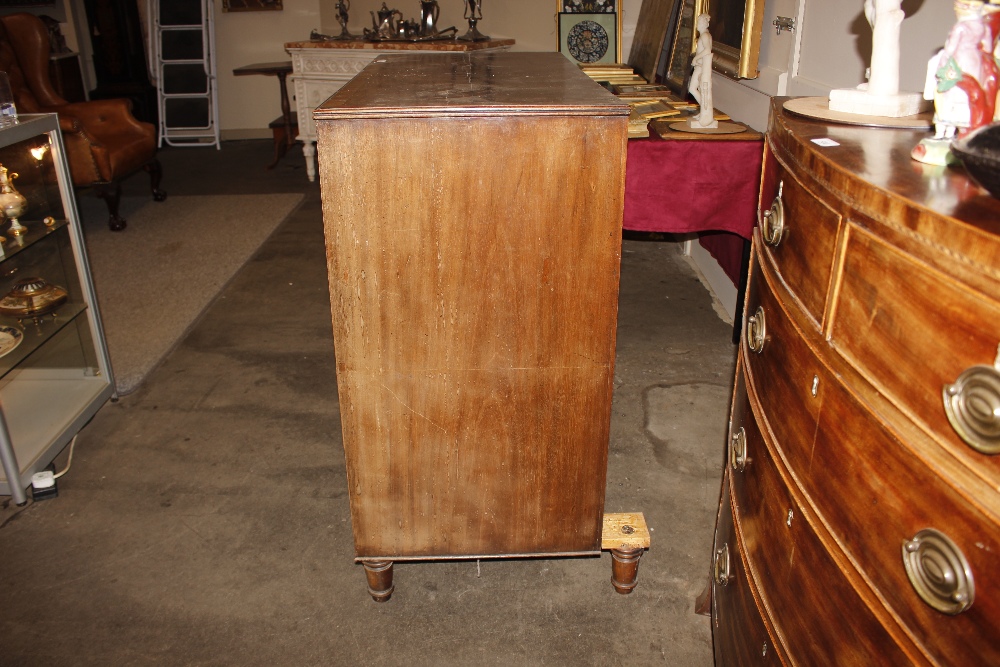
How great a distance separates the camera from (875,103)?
1.29 m

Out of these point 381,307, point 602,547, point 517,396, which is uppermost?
point 381,307

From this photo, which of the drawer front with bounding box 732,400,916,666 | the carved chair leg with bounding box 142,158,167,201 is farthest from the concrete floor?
the carved chair leg with bounding box 142,158,167,201

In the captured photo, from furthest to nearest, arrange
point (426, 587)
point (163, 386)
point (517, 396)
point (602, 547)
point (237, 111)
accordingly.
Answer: point (237, 111)
point (163, 386)
point (426, 587)
point (602, 547)
point (517, 396)

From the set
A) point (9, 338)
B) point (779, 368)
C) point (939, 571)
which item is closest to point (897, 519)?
point (939, 571)

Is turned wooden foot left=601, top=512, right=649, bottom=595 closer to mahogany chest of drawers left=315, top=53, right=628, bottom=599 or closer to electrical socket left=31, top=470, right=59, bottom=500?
mahogany chest of drawers left=315, top=53, right=628, bottom=599

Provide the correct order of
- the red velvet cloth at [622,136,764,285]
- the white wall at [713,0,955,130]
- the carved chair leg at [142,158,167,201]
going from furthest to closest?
the carved chair leg at [142,158,167,201] → the red velvet cloth at [622,136,764,285] → the white wall at [713,0,955,130]

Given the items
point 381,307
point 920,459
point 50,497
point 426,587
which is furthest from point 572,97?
point 50,497

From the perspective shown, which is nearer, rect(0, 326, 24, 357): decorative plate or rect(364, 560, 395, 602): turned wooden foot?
rect(364, 560, 395, 602): turned wooden foot

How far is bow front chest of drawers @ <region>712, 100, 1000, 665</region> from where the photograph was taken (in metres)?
0.68

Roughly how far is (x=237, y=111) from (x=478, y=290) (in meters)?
7.78

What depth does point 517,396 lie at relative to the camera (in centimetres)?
175

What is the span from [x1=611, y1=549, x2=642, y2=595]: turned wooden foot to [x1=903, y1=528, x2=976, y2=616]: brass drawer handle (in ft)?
4.13

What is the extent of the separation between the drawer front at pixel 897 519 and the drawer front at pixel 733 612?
35 centimetres

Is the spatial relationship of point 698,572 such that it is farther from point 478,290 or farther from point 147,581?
point 147,581
